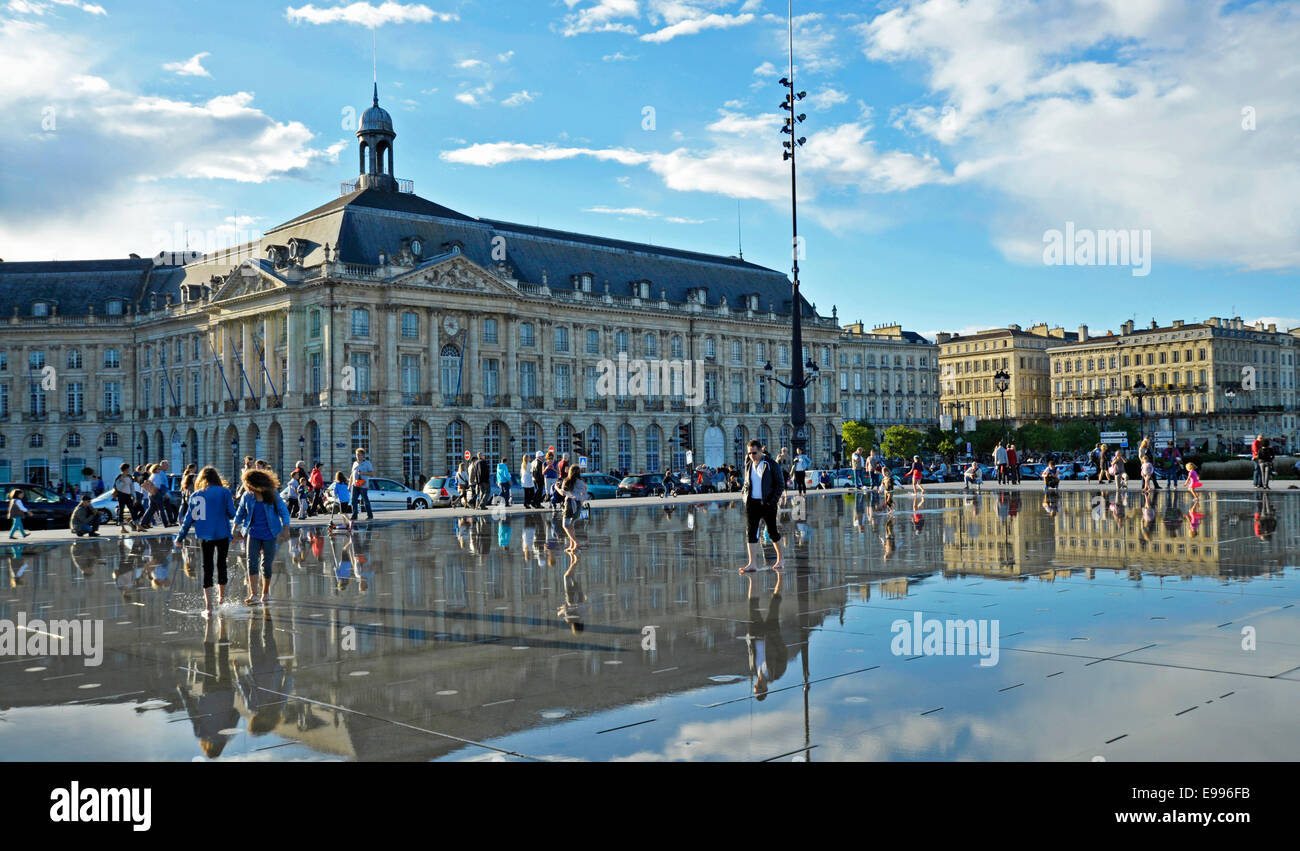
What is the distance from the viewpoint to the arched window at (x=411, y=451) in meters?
66.1

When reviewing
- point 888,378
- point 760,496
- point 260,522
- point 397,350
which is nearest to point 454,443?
point 397,350

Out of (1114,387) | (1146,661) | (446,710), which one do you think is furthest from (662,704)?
(1114,387)

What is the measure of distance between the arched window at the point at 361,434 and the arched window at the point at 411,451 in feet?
7.43

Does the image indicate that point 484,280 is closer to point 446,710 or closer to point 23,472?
point 23,472

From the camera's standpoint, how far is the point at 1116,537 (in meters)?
17.4

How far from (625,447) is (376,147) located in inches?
1071

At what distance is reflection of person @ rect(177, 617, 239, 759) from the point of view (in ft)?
20.5

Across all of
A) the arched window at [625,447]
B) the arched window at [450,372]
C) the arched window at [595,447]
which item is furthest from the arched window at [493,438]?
the arched window at [625,447]

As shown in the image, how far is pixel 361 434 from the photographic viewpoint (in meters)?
64.4

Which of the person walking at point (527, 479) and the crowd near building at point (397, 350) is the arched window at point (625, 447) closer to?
the crowd near building at point (397, 350)

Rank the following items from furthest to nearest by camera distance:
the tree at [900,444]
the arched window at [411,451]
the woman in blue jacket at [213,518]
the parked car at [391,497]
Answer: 1. the tree at [900,444]
2. the arched window at [411,451]
3. the parked car at [391,497]
4. the woman in blue jacket at [213,518]

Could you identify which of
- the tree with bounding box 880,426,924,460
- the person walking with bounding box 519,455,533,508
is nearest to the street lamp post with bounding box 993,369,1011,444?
the tree with bounding box 880,426,924,460

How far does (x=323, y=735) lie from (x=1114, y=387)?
135m

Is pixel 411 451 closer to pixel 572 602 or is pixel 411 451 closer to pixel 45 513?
pixel 45 513
